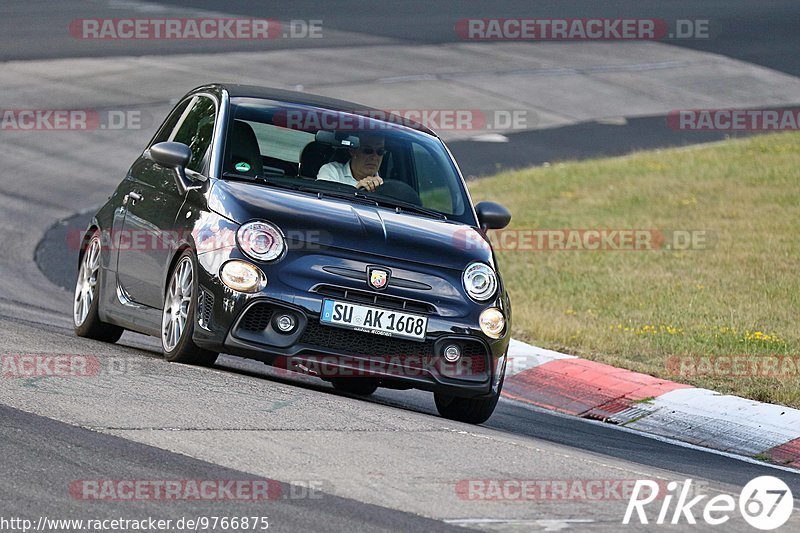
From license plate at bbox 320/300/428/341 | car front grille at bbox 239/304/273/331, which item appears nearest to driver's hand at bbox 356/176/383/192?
license plate at bbox 320/300/428/341

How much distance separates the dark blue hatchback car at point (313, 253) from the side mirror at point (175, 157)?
11mm

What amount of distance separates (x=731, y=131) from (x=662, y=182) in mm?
5784

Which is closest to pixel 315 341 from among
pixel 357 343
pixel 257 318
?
pixel 357 343

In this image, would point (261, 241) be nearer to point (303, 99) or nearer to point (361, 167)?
point (361, 167)

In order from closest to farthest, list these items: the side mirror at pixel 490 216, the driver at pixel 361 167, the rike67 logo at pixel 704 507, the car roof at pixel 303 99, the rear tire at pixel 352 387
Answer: the rike67 logo at pixel 704 507 → the driver at pixel 361 167 → the side mirror at pixel 490 216 → the car roof at pixel 303 99 → the rear tire at pixel 352 387

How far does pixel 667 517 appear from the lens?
602cm

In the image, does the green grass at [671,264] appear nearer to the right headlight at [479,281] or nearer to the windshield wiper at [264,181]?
the right headlight at [479,281]

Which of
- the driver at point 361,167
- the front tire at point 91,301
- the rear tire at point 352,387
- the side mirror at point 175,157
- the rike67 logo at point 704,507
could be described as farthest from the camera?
the front tire at point 91,301

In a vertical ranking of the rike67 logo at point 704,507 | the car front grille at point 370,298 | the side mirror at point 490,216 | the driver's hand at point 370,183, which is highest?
the driver's hand at point 370,183

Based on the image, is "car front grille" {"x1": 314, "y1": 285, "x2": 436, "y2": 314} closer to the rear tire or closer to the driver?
the driver

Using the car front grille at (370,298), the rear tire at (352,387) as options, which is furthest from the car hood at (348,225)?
the rear tire at (352,387)

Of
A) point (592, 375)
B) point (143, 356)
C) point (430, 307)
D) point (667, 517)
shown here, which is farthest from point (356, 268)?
point (592, 375)

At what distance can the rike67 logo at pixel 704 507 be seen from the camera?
6039 mm

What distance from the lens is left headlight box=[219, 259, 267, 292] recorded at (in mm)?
7836
